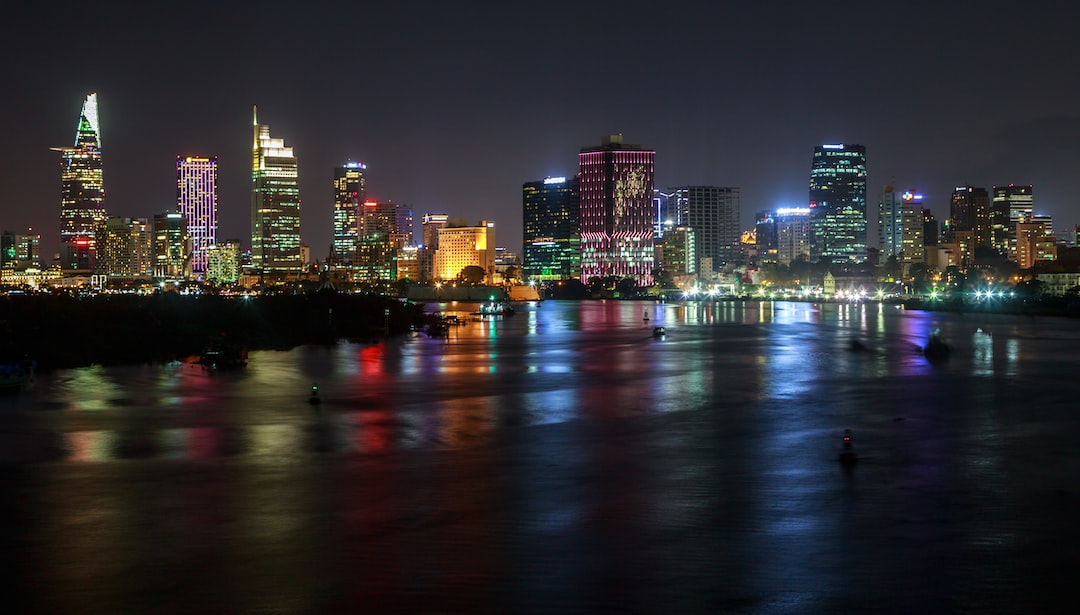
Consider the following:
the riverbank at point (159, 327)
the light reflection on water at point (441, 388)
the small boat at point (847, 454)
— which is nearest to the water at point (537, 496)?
the light reflection on water at point (441, 388)

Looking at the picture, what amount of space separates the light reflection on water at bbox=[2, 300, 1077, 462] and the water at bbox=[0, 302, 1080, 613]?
9.2 inches

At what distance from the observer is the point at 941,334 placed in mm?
76500

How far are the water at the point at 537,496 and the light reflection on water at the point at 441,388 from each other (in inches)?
9.2

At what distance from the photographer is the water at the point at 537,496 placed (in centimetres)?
1309

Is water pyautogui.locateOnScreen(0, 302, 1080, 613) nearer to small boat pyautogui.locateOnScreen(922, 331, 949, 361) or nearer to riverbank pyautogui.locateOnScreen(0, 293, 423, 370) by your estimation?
riverbank pyautogui.locateOnScreen(0, 293, 423, 370)

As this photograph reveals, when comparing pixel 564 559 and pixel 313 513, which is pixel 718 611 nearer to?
pixel 564 559

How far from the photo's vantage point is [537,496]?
62.0 ft

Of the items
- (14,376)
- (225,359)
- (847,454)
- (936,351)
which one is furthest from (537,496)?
(936,351)

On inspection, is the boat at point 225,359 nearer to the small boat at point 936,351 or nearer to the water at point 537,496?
the water at point 537,496

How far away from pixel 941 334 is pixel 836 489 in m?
62.3

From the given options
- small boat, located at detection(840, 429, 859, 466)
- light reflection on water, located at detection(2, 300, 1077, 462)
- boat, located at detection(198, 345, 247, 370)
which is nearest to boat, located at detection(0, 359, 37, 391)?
light reflection on water, located at detection(2, 300, 1077, 462)

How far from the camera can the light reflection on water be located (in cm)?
2612

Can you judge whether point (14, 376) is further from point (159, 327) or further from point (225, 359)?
point (159, 327)

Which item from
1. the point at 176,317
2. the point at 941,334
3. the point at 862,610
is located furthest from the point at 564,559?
the point at 941,334
